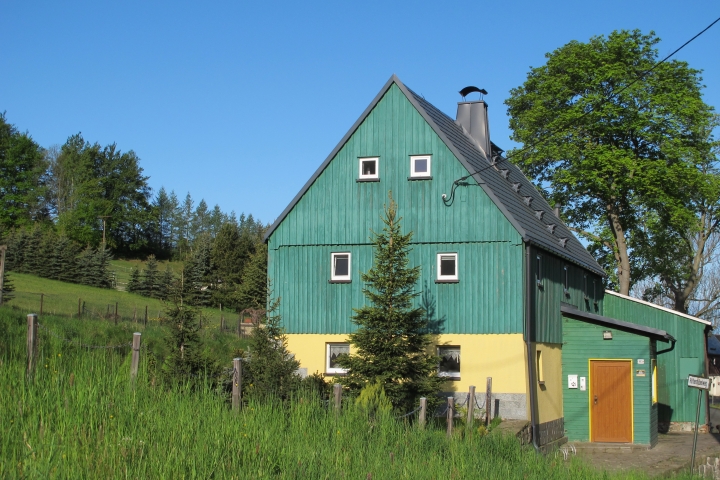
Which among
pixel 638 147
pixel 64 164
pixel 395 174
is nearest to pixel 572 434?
pixel 395 174

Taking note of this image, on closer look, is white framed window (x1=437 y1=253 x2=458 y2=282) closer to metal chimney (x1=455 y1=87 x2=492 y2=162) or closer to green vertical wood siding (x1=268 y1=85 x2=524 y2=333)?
green vertical wood siding (x1=268 y1=85 x2=524 y2=333)

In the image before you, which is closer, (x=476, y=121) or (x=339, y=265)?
(x=339, y=265)

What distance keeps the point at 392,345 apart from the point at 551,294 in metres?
9.01

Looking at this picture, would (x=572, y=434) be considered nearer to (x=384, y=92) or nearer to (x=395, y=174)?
(x=395, y=174)

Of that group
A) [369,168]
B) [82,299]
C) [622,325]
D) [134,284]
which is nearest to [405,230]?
[369,168]

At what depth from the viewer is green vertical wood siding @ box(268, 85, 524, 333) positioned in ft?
76.2

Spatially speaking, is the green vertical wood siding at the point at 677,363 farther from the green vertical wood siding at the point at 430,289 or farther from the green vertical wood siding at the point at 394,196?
the green vertical wood siding at the point at 394,196

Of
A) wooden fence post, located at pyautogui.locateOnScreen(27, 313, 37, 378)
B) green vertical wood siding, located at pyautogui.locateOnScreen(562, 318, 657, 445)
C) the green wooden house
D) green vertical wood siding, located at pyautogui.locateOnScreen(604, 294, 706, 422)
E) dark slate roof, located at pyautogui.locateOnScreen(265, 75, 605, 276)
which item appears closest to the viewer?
wooden fence post, located at pyautogui.locateOnScreen(27, 313, 37, 378)

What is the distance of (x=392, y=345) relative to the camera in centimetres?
1808

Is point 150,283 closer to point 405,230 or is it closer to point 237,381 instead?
point 405,230

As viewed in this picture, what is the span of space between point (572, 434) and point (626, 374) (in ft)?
7.98

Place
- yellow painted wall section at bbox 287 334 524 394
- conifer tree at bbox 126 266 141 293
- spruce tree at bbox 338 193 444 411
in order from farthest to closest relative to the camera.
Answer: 1. conifer tree at bbox 126 266 141 293
2. yellow painted wall section at bbox 287 334 524 394
3. spruce tree at bbox 338 193 444 411

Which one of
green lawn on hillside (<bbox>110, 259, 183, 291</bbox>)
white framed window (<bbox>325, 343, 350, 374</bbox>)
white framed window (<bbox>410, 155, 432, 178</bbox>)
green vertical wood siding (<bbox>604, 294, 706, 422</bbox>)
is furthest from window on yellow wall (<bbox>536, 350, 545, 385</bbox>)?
green lawn on hillside (<bbox>110, 259, 183, 291</bbox>)

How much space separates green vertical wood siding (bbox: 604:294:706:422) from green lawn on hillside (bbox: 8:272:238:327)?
20015 mm
